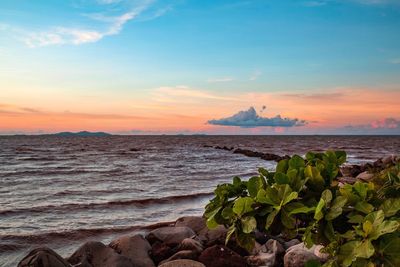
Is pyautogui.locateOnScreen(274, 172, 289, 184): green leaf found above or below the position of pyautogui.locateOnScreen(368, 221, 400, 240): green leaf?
above

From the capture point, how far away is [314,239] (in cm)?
183

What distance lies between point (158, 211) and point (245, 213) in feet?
39.0

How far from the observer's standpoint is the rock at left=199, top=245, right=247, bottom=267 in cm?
675

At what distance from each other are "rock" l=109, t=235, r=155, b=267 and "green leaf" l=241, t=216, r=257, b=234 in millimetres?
5818

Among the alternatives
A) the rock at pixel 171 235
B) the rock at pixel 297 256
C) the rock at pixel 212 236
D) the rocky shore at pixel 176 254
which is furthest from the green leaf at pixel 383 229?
the rock at pixel 171 235

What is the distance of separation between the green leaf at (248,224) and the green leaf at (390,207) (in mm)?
581

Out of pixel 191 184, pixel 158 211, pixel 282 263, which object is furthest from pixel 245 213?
pixel 191 184

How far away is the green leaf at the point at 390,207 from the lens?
175 centimetres

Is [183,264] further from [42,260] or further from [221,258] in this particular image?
[42,260]

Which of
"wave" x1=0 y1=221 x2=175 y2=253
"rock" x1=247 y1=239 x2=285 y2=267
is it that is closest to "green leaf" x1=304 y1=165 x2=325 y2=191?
"rock" x1=247 y1=239 x2=285 y2=267

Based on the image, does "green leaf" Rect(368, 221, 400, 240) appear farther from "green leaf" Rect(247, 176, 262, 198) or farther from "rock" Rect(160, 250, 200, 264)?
"rock" Rect(160, 250, 200, 264)

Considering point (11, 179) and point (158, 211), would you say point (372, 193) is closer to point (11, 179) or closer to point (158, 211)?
point (158, 211)

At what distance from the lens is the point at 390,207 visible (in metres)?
1.78

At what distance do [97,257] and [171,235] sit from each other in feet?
6.64
